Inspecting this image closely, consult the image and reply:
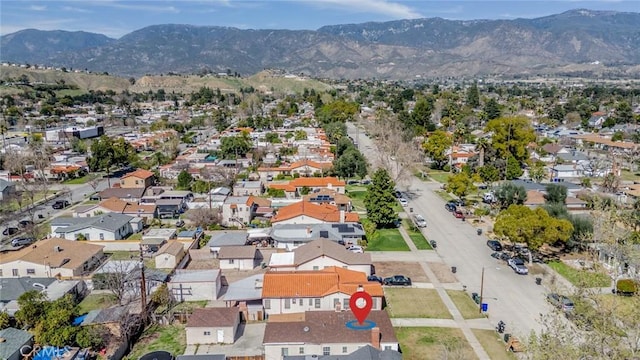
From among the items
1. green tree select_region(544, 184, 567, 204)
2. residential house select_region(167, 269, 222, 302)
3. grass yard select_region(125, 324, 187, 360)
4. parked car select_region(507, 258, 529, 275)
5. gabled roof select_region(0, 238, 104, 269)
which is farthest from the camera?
green tree select_region(544, 184, 567, 204)

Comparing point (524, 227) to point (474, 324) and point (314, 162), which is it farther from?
point (314, 162)

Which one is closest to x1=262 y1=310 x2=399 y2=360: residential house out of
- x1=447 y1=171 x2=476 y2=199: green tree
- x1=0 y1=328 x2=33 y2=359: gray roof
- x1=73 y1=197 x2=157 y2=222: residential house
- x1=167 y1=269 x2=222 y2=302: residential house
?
x1=167 y1=269 x2=222 y2=302: residential house

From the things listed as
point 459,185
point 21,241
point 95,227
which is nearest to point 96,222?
point 95,227

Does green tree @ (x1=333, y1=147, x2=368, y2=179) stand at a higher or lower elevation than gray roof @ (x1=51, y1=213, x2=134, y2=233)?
higher

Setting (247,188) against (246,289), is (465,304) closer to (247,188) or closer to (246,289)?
(246,289)

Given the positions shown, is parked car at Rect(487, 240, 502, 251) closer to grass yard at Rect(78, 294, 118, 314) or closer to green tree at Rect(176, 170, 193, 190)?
grass yard at Rect(78, 294, 118, 314)
